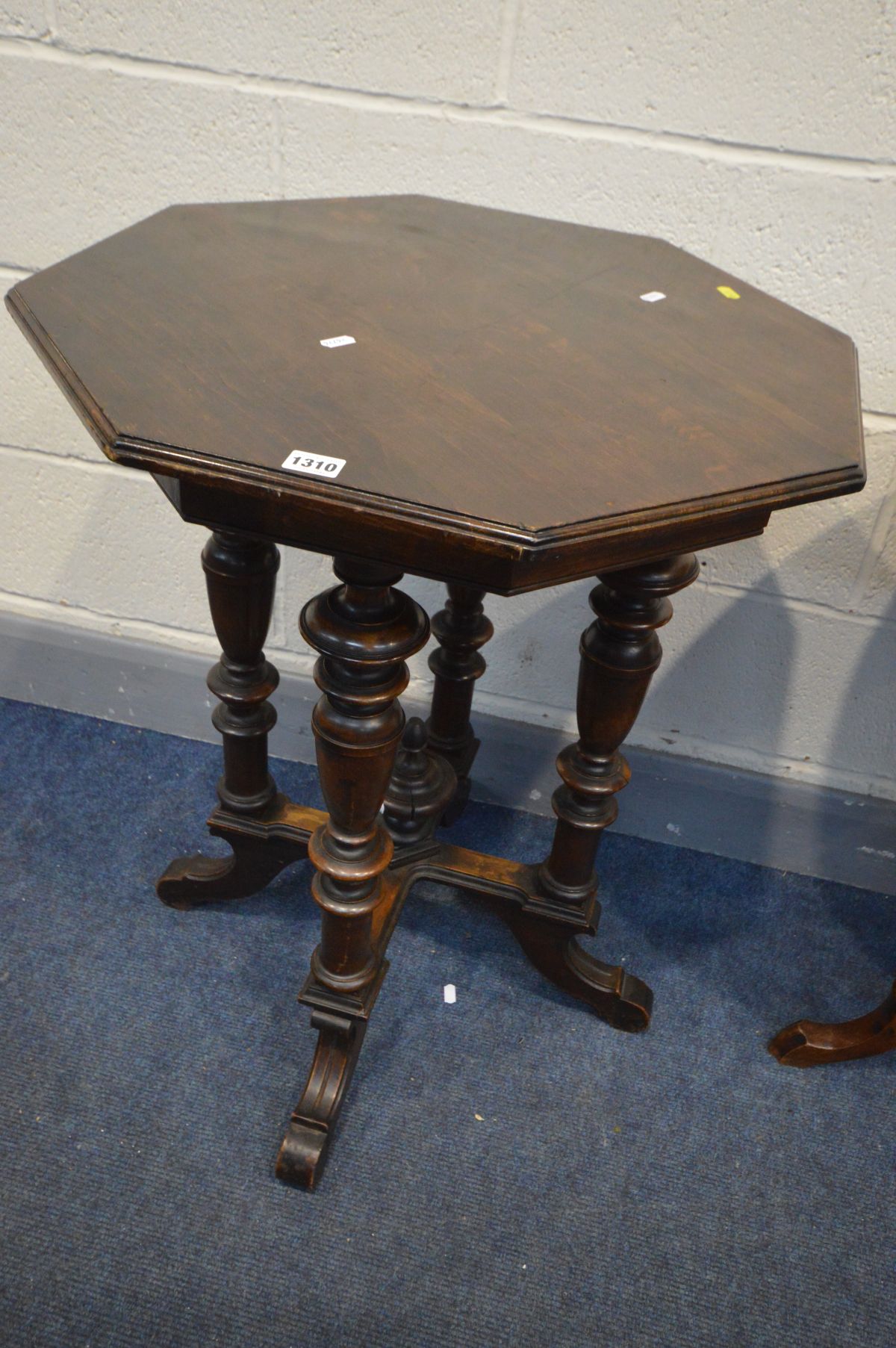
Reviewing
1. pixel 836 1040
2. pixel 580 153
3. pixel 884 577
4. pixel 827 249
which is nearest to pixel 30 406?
pixel 580 153

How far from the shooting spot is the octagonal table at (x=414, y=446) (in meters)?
0.69

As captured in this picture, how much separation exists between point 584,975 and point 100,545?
0.95 metres

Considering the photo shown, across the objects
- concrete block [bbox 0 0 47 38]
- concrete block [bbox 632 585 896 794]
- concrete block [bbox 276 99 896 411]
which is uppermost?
concrete block [bbox 0 0 47 38]

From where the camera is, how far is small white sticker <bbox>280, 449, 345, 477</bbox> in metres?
0.67

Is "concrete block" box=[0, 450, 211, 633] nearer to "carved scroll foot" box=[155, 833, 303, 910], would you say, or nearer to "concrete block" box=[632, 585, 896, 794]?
"carved scroll foot" box=[155, 833, 303, 910]

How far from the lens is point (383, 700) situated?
856 mm

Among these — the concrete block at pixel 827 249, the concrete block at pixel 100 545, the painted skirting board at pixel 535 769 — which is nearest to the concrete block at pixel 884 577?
the concrete block at pixel 827 249

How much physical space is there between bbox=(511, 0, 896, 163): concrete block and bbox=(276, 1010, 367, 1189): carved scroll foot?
3.45ft

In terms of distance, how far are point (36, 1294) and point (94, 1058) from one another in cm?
26

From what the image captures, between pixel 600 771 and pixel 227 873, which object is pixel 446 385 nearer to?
pixel 600 771

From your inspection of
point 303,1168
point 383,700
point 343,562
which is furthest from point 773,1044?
point 343,562

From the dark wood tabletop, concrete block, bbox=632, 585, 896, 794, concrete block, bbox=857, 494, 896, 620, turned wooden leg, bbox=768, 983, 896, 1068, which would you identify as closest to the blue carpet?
turned wooden leg, bbox=768, 983, 896, 1068

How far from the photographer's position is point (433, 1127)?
1.18m

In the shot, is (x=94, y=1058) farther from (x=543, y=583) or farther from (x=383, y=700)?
(x=543, y=583)
